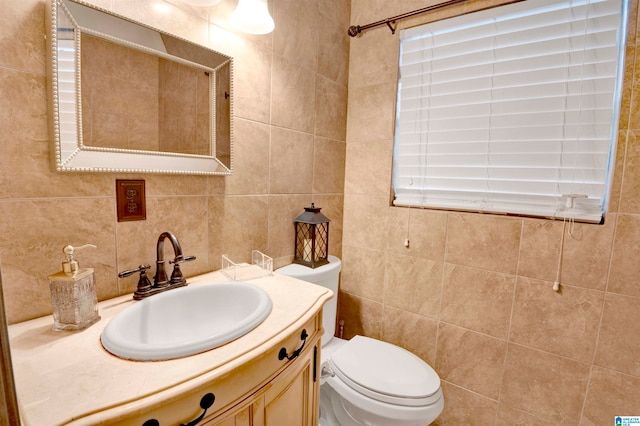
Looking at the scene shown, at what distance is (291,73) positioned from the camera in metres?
1.44

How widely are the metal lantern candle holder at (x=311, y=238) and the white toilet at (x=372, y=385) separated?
0.06m

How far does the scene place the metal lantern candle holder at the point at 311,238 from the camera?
1.48 m

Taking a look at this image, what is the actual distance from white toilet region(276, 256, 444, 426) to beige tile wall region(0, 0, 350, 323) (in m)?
0.39

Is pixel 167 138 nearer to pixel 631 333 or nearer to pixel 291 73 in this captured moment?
pixel 291 73

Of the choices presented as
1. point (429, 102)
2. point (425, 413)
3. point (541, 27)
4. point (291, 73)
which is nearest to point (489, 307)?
point (425, 413)

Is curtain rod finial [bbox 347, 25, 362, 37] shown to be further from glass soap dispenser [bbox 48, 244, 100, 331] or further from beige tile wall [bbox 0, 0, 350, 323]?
glass soap dispenser [bbox 48, 244, 100, 331]

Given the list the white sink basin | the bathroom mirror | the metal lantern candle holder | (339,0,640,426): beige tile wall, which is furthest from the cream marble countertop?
(339,0,640,426): beige tile wall

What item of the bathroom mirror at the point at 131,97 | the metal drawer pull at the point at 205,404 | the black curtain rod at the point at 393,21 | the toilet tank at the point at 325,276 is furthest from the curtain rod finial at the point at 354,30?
the metal drawer pull at the point at 205,404

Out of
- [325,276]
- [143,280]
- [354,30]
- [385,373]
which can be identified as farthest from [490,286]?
[354,30]

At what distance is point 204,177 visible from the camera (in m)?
1.11

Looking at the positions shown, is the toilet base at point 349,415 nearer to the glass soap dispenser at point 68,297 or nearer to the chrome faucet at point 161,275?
the chrome faucet at point 161,275

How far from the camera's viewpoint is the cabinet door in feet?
2.52

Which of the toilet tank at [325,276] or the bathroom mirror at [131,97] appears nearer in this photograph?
the bathroom mirror at [131,97]

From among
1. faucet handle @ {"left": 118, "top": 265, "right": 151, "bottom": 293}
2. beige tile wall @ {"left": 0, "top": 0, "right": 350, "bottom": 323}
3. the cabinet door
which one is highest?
beige tile wall @ {"left": 0, "top": 0, "right": 350, "bottom": 323}
